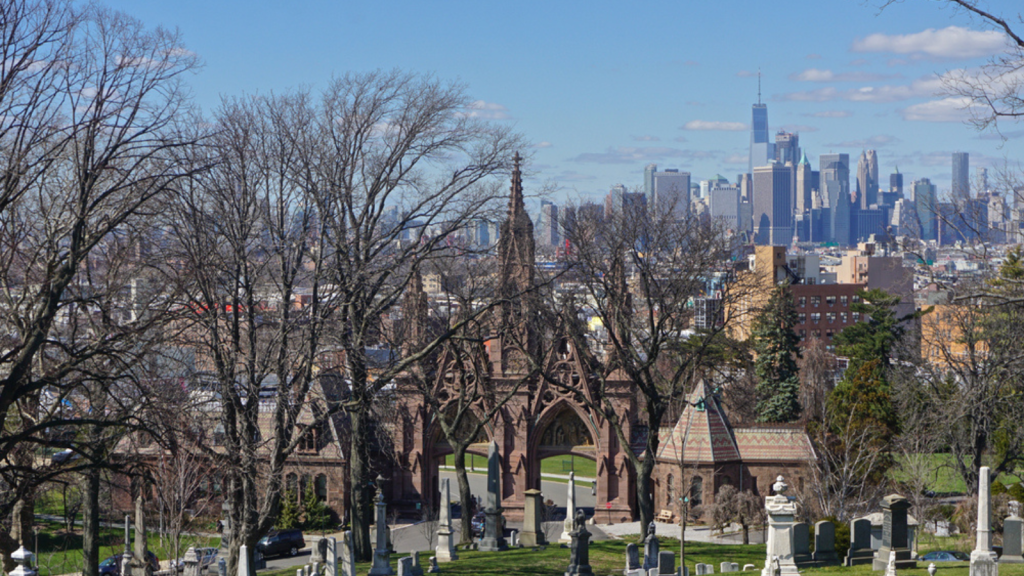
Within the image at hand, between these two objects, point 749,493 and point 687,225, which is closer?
point 687,225

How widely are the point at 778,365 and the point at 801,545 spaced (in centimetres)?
3376

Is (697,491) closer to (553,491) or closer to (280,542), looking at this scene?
(553,491)

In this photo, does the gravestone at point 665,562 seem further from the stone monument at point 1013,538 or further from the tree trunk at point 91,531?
the tree trunk at point 91,531

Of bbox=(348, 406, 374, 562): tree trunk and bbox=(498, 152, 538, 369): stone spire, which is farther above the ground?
bbox=(498, 152, 538, 369): stone spire

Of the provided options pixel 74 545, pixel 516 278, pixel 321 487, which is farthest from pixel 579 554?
pixel 321 487

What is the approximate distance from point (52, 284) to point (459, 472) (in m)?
20.9

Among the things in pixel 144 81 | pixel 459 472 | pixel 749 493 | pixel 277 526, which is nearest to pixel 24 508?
pixel 144 81

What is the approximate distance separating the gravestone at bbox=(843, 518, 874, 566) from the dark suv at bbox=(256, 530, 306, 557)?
69.2 feet

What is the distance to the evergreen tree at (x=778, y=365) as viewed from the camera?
190ft

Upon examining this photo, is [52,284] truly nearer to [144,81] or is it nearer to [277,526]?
[144,81]

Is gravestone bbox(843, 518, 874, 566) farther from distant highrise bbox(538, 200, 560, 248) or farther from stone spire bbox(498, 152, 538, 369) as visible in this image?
distant highrise bbox(538, 200, 560, 248)

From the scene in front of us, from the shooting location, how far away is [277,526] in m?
43.0

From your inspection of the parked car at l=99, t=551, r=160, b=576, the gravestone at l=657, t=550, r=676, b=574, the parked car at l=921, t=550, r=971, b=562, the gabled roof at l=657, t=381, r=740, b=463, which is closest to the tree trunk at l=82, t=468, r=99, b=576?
the parked car at l=99, t=551, r=160, b=576

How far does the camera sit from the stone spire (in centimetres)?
3112
